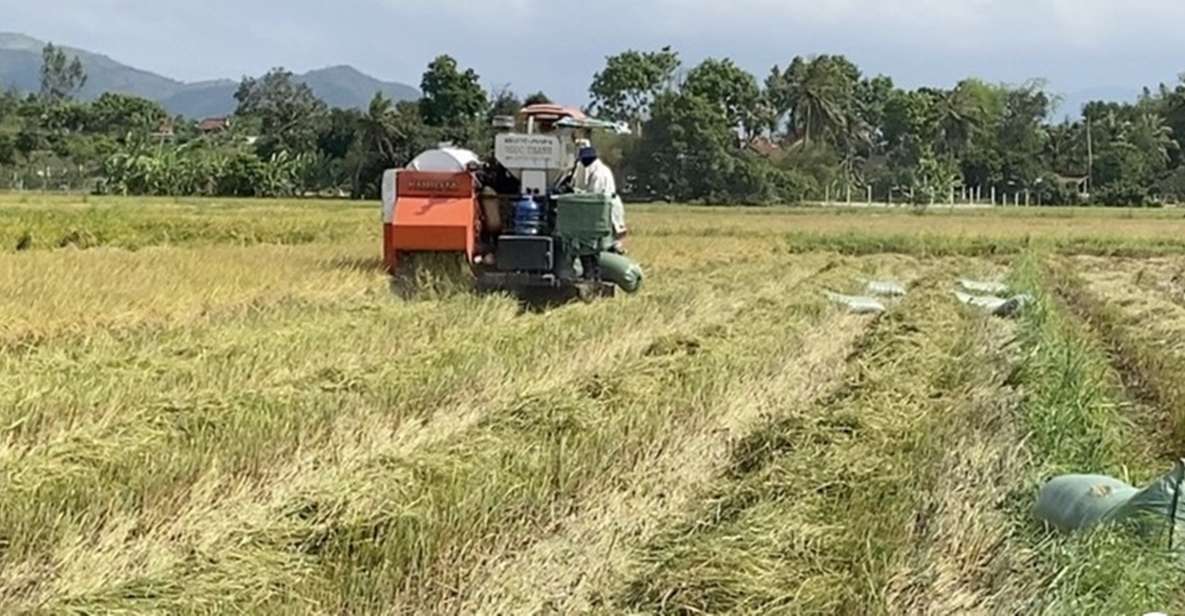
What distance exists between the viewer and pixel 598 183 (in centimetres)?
1067

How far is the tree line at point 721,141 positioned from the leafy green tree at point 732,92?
8cm

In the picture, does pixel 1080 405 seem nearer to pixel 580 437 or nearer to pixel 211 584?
pixel 580 437

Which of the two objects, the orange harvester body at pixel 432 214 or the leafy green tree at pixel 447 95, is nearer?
the orange harvester body at pixel 432 214

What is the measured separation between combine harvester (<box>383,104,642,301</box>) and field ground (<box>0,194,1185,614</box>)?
64 cm

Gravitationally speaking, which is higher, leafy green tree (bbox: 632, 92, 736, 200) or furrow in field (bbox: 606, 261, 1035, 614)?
leafy green tree (bbox: 632, 92, 736, 200)

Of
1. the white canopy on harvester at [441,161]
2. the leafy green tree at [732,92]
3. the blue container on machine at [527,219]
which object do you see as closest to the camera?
the blue container on machine at [527,219]

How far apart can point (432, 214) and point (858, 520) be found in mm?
6939

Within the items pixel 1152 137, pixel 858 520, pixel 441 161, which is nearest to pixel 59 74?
pixel 1152 137

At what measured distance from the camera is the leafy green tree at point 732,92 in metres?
61.9

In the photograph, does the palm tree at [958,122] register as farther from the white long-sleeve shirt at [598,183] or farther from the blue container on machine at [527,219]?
the blue container on machine at [527,219]

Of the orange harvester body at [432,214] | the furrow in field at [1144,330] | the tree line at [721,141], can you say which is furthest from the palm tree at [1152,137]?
the orange harvester body at [432,214]

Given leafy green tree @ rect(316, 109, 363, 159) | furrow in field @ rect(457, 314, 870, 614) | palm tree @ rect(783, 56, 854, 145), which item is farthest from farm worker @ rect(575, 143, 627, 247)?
palm tree @ rect(783, 56, 854, 145)

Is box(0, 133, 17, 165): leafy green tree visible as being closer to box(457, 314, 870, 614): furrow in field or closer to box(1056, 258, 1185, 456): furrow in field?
box(1056, 258, 1185, 456): furrow in field

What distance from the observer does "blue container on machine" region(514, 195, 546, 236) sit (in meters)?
10.5
